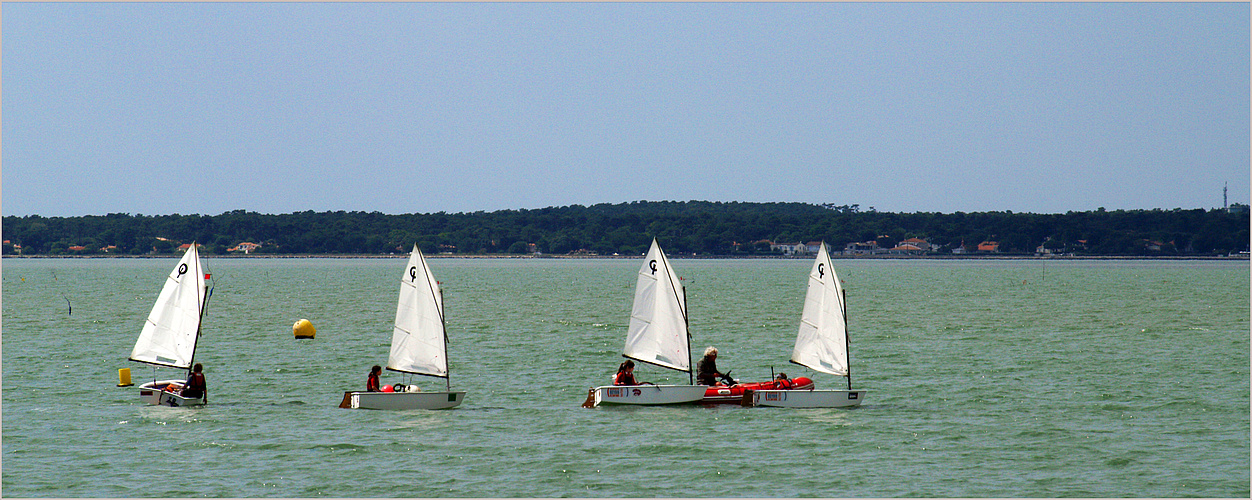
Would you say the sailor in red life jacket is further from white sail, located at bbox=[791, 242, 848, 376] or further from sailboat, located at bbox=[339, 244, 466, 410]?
white sail, located at bbox=[791, 242, 848, 376]

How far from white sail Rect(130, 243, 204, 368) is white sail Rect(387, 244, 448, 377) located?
Result: 26.5 feet

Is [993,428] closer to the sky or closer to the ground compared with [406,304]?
closer to the ground

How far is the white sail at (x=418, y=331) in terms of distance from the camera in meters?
39.8

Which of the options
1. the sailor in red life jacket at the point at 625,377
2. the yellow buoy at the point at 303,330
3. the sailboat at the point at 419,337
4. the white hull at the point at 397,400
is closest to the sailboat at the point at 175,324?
the sailboat at the point at 419,337

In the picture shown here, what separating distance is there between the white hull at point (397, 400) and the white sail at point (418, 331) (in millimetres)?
1026

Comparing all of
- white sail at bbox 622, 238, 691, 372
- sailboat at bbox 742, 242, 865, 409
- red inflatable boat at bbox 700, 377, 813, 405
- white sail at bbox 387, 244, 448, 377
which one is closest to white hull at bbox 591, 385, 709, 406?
red inflatable boat at bbox 700, 377, 813, 405

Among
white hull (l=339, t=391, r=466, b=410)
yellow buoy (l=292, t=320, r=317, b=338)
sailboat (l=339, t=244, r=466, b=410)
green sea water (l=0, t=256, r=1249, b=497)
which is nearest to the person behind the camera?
green sea water (l=0, t=256, r=1249, b=497)

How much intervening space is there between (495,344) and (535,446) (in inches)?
1254

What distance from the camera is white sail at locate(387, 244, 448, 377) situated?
131 feet

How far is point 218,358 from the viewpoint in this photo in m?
56.5

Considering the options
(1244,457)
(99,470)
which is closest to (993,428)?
(1244,457)

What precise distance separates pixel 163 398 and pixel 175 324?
315 cm

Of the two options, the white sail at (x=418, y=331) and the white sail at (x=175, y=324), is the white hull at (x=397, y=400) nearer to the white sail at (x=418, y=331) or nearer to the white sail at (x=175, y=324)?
the white sail at (x=418, y=331)

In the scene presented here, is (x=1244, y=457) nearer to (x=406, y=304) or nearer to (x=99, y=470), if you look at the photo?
(x=406, y=304)
